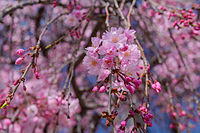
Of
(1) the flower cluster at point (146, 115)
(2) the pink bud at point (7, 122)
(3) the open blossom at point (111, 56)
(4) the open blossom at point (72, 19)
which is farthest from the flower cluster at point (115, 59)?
(2) the pink bud at point (7, 122)

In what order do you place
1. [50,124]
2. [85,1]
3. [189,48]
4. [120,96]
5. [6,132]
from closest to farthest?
[120,96] → [6,132] → [50,124] → [85,1] → [189,48]

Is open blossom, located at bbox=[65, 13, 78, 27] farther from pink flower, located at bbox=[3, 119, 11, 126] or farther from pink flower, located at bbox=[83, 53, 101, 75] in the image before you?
pink flower, located at bbox=[3, 119, 11, 126]

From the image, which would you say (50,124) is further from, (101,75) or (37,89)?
(101,75)

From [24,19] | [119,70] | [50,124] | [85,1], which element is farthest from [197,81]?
[119,70]

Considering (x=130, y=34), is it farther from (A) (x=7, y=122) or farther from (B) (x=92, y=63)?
(A) (x=7, y=122)

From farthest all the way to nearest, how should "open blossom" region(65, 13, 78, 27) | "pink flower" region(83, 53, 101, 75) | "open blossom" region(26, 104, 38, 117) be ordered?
"open blossom" region(26, 104, 38, 117), "open blossom" region(65, 13, 78, 27), "pink flower" region(83, 53, 101, 75)

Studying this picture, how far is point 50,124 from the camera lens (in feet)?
8.64

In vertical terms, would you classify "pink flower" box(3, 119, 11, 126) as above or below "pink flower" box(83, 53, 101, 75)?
below

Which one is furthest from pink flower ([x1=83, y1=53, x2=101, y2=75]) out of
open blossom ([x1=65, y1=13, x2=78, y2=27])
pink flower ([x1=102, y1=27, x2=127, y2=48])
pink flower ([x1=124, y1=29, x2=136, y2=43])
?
open blossom ([x1=65, y1=13, x2=78, y2=27])

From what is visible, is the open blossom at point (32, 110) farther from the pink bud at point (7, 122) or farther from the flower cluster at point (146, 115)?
the flower cluster at point (146, 115)

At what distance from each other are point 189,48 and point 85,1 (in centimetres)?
332

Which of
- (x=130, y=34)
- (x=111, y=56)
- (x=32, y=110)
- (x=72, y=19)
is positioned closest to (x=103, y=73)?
(x=111, y=56)

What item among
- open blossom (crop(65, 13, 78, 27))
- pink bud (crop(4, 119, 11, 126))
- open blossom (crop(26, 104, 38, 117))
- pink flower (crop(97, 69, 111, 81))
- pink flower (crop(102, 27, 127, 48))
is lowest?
pink bud (crop(4, 119, 11, 126))

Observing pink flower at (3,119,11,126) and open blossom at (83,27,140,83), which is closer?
open blossom at (83,27,140,83)
